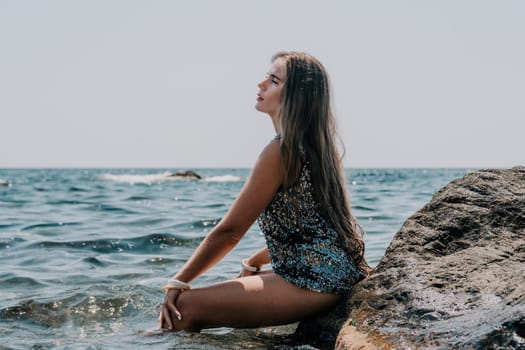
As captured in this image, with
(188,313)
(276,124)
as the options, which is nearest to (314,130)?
(276,124)

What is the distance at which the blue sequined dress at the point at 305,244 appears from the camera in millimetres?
3898

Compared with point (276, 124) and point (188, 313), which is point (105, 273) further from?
point (276, 124)

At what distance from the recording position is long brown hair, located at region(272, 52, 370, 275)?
12.9 feet

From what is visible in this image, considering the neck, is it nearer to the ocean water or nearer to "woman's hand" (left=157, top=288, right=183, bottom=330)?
"woman's hand" (left=157, top=288, right=183, bottom=330)

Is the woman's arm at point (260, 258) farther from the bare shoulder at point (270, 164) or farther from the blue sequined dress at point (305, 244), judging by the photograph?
the bare shoulder at point (270, 164)

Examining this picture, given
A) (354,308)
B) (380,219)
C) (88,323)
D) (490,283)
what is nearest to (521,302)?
(490,283)

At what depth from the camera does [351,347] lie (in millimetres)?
3240

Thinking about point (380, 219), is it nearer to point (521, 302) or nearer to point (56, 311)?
point (56, 311)

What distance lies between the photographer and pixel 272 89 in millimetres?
4090

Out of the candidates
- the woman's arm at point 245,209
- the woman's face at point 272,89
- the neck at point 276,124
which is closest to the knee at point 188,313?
the woman's arm at point 245,209

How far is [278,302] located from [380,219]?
866 centimetres

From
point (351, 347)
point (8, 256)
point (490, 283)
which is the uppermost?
point (490, 283)

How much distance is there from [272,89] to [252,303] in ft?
4.33

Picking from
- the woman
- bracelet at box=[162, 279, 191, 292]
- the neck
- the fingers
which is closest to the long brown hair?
the woman
